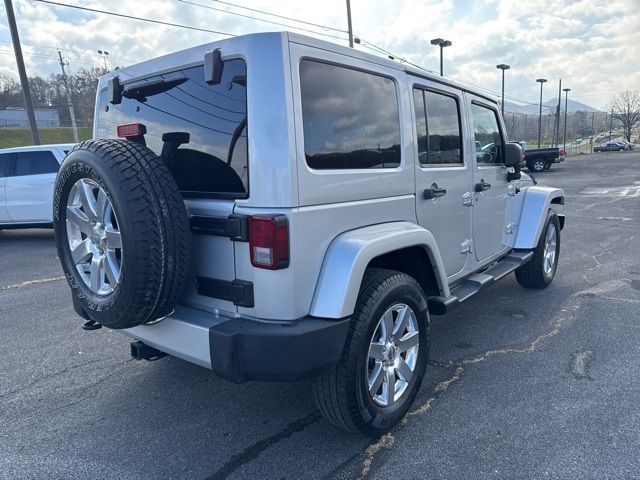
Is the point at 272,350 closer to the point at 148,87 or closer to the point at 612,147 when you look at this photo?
the point at 148,87

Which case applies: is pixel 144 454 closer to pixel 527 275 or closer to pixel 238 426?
pixel 238 426

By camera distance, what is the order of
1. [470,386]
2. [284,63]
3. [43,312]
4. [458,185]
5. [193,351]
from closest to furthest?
[284,63] → [193,351] → [470,386] → [458,185] → [43,312]

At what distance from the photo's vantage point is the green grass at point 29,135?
5741cm

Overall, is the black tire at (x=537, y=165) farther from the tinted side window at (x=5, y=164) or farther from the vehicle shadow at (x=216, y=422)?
the vehicle shadow at (x=216, y=422)

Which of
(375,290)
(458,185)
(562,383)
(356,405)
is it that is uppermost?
(458,185)

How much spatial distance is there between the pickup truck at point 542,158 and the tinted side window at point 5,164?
74.4ft

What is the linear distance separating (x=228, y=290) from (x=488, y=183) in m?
2.69

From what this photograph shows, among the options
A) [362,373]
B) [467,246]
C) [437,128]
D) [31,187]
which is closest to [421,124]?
[437,128]

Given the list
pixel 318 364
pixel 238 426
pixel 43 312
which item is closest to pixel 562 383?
pixel 318 364

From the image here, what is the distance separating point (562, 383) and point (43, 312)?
4917mm

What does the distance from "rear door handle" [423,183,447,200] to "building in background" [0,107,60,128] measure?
7392cm

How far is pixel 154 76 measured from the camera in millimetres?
2809

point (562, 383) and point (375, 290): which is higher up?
point (375, 290)

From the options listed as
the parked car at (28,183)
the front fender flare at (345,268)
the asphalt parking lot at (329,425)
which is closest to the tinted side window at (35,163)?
the parked car at (28,183)
